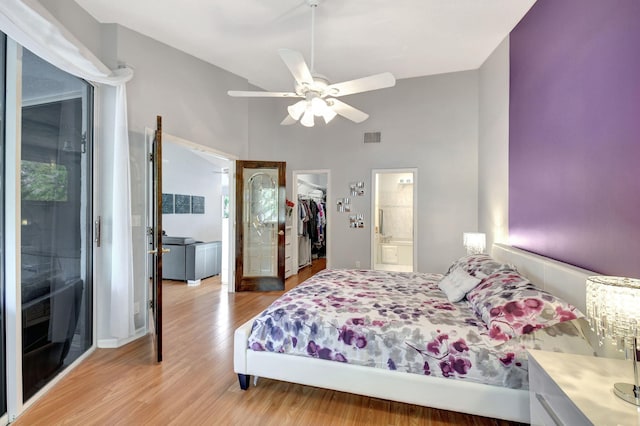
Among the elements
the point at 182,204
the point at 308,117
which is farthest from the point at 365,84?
the point at 182,204

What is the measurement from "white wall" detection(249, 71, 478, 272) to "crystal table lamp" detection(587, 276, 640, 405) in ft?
11.7

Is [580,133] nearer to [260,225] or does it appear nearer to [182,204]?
[260,225]

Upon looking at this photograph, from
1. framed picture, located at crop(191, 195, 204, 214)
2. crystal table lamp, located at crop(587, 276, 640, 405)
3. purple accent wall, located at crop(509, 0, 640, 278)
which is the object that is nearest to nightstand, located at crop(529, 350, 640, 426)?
crystal table lamp, located at crop(587, 276, 640, 405)

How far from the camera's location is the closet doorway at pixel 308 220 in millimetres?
5530

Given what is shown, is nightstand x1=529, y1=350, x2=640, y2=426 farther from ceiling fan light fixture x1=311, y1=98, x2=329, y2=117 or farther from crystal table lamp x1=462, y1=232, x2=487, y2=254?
crystal table lamp x1=462, y1=232, x2=487, y2=254

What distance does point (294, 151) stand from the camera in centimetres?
546

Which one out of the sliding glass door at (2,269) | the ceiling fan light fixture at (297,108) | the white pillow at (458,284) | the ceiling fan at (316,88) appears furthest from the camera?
the ceiling fan light fixture at (297,108)

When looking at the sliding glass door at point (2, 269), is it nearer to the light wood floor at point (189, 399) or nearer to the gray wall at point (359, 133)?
the light wood floor at point (189, 399)

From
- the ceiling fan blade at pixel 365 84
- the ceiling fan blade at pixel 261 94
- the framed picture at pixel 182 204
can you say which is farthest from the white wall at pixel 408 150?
the framed picture at pixel 182 204

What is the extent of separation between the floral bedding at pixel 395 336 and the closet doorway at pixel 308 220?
3005 mm

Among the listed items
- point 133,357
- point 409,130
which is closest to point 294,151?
point 409,130

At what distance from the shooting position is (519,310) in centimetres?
180

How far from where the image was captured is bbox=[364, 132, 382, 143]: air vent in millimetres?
5031

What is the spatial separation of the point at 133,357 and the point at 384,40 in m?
4.01
